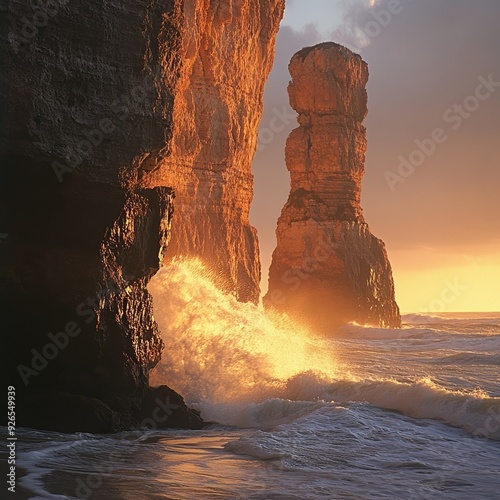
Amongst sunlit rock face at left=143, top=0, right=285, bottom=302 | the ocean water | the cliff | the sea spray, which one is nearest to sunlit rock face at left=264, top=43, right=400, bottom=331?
sunlit rock face at left=143, top=0, right=285, bottom=302

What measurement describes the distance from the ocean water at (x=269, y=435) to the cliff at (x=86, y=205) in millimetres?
681

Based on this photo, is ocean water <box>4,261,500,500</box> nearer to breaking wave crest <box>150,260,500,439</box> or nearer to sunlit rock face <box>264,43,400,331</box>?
breaking wave crest <box>150,260,500,439</box>

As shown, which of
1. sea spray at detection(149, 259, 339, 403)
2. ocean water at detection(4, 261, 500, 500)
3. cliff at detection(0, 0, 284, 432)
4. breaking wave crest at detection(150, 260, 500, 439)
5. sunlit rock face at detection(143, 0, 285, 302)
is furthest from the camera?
sunlit rock face at detection(143, 0, 285, 302)

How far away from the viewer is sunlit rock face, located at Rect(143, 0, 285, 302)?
82.7ft

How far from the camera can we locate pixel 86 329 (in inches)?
351

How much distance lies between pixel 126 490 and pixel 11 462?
1.27 metres

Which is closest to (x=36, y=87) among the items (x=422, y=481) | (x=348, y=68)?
(x=422, y=481)

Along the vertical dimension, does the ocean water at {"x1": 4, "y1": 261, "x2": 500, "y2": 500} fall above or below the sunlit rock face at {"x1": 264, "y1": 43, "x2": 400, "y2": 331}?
below

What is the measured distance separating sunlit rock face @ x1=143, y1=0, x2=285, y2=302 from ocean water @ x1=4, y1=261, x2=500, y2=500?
10.1 m

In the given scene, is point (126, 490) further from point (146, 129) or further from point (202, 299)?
point (202, 299)

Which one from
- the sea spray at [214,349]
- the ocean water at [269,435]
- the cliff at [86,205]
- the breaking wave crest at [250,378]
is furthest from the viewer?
the sea spray at [214,349]

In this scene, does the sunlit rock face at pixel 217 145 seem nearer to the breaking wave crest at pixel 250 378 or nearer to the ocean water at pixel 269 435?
the ocean water at pixel 269 435

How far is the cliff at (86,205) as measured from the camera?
859 cm

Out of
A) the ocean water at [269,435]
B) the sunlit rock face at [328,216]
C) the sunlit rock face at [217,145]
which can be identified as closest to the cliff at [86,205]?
the ocean water at [269,435]
